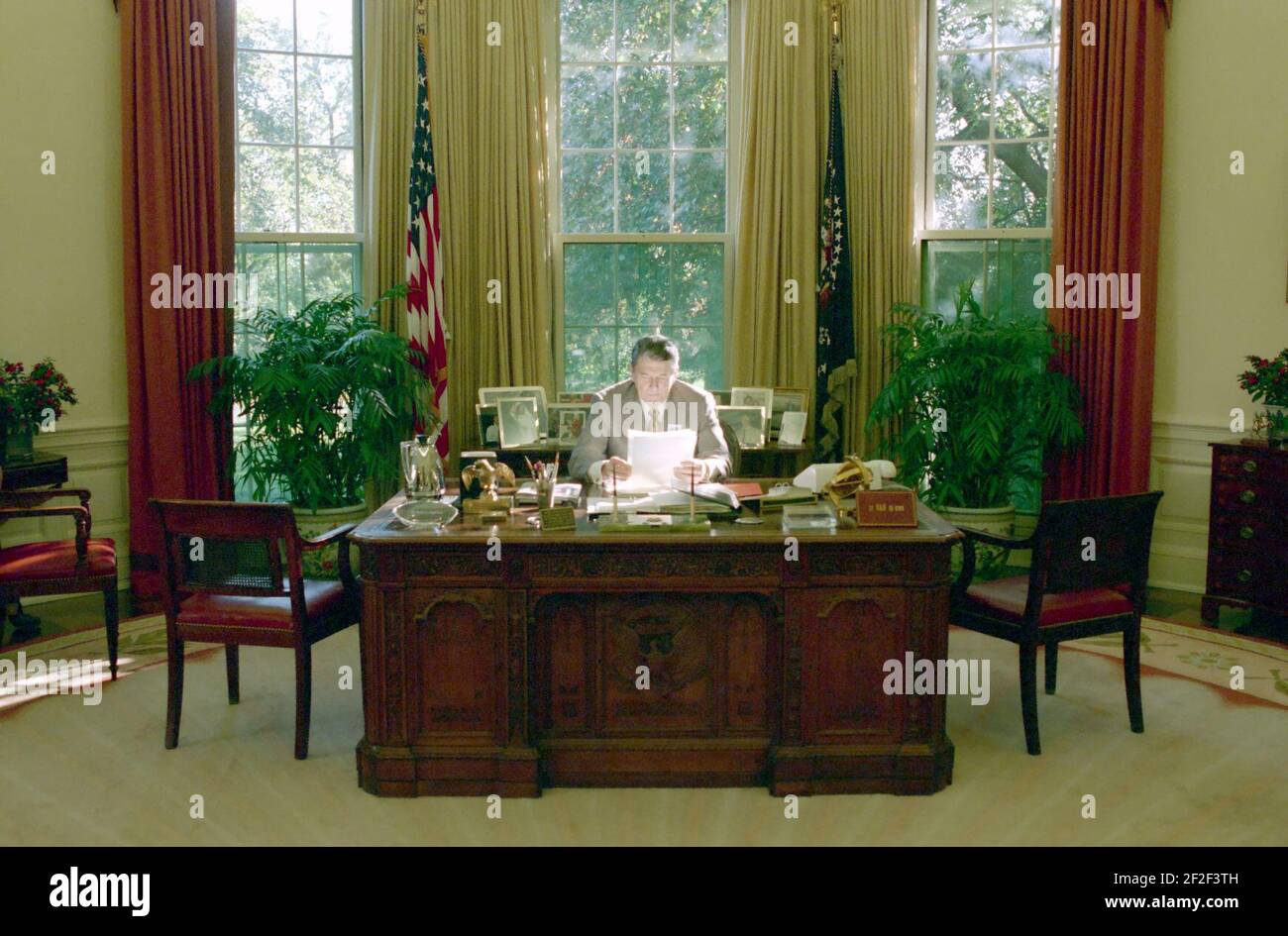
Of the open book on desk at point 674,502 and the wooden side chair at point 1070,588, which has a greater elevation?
the open book on desk at point 674,502

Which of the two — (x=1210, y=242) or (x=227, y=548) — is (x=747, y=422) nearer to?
(x=1210, y=242)

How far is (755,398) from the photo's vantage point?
6.45 m

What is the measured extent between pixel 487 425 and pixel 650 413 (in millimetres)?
1674

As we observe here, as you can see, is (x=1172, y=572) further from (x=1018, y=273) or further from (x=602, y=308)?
(x=602, y=308)

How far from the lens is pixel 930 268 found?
670 cm

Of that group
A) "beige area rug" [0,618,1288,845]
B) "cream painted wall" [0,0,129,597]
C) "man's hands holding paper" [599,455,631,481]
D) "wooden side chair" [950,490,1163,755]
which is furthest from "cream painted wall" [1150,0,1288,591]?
"cream painted wall" [0,0,129,597]

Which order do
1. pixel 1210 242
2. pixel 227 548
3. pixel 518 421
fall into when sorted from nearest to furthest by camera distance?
pixel 227 548, pixel 1210 242, pixel 518 421

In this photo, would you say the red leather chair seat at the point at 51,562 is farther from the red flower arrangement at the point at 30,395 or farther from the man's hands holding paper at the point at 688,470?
the man's hands holding paper at the point at 688,470

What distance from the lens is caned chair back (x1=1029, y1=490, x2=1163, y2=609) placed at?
3973 millimetres

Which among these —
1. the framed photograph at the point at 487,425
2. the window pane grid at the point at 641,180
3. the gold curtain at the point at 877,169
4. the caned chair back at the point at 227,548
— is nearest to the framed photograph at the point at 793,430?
the gold curtain at the point at 877,169

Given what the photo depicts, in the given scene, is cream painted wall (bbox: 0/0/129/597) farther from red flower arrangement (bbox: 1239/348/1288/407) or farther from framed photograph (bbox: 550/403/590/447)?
red flower arrangement (bbox: 1239/348/1288/407)

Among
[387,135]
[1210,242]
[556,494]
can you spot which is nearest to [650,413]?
[556,494]

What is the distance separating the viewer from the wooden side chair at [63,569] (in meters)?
4.71

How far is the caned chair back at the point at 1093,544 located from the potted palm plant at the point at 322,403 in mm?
3298
